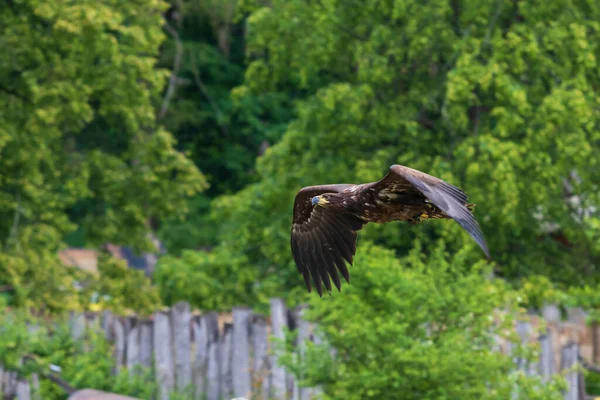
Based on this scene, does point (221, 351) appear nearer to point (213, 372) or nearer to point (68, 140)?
point (213, 372)

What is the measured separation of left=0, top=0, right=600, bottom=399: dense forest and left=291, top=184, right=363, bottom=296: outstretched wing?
4586mm

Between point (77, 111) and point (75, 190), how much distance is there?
4.79ft

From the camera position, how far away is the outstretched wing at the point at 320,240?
35.1 ft

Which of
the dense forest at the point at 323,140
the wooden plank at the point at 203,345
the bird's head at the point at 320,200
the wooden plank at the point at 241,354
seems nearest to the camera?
the bird's head at the point at 320,200

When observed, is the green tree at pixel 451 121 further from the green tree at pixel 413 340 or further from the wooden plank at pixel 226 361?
the green tree at pixel 413 340

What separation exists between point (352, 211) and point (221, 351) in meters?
4.91

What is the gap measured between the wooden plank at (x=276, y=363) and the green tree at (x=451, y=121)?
310 cm

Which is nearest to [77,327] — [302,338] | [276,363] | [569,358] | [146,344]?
[146,344]

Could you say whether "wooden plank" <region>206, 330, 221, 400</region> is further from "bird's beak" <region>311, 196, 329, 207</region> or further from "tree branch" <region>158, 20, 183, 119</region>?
"tree branch" <region>158, 20, 183, 119</region>

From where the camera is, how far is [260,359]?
1380 cm

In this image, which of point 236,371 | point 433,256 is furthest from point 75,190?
point 433,256

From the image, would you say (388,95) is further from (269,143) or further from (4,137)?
(269,143)

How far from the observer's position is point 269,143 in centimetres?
2972

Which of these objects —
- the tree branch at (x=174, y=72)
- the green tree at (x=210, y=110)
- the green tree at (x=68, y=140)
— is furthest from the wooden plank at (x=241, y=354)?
the tree branch at (x=174, y=72)
